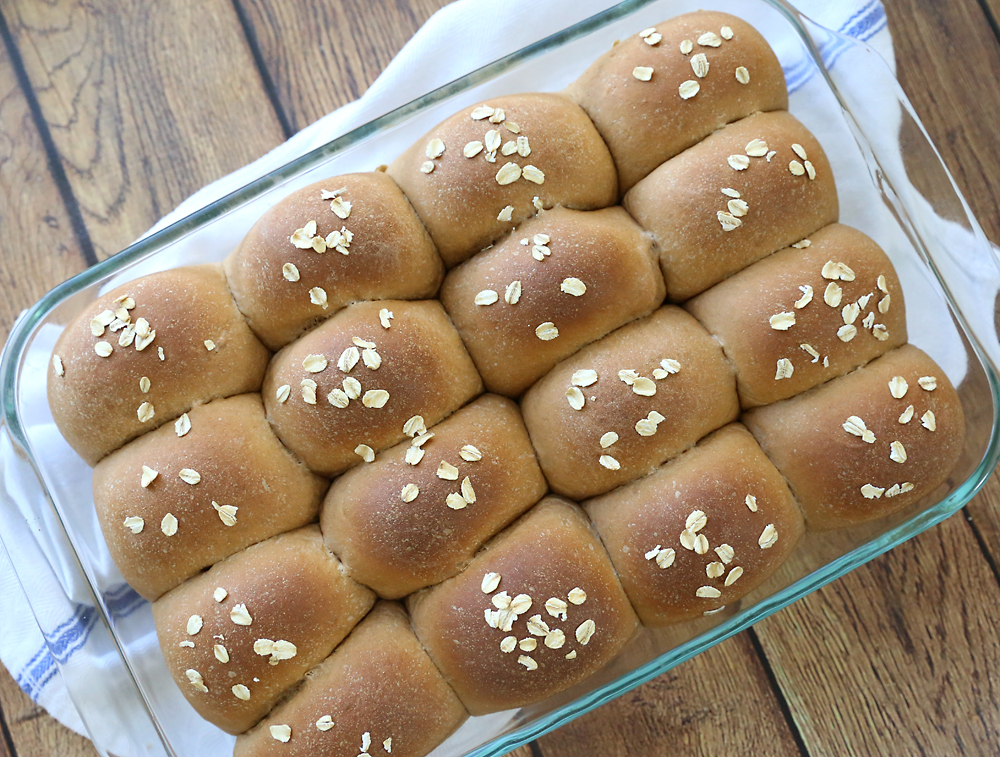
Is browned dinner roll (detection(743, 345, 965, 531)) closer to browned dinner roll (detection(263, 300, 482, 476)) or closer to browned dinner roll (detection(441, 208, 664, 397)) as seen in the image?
browned dinner roll (detection(441, 208, 664, 397))

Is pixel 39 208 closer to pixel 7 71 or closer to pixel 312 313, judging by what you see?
pixel 7 71

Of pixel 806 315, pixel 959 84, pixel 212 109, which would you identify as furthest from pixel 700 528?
pixel 212 109

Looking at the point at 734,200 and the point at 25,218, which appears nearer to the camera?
the point at 734,200

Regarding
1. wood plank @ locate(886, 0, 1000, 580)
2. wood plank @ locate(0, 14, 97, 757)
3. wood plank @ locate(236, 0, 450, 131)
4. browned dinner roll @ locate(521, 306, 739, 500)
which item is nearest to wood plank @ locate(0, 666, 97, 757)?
wood plank @ locate(0, 14, 97, 757)

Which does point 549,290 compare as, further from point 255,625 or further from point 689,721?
point 689,721

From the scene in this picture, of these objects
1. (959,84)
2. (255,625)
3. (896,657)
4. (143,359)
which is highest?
(143,359)

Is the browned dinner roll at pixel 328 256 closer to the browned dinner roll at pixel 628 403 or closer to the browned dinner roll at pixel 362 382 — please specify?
the browned dinner roll at pixel 362 382

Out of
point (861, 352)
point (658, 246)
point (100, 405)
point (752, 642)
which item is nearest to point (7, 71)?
point (100, 405)

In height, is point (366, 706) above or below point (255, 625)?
below
